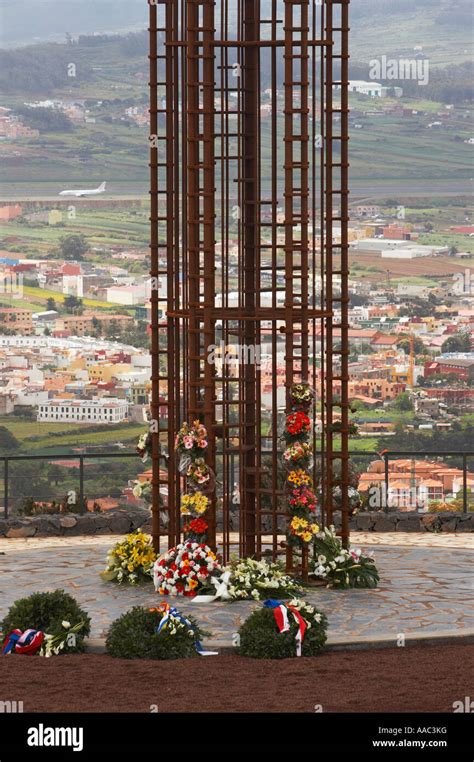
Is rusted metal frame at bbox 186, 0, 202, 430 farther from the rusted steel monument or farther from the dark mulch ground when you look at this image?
the dark mulch ground

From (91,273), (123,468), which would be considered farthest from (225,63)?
(91,273)

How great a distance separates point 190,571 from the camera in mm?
11000

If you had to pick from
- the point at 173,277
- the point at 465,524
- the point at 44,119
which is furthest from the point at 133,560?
the point at 44,119

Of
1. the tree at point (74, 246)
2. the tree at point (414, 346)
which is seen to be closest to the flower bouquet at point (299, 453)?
the tree at point (414, 346)

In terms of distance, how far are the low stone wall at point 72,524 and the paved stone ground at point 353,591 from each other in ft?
0.62

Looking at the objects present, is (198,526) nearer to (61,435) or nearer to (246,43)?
(246,43)

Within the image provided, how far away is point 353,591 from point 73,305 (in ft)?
111

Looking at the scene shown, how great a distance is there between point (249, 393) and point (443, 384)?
3213 cm

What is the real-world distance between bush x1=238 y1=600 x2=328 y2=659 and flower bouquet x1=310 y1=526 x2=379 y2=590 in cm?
199

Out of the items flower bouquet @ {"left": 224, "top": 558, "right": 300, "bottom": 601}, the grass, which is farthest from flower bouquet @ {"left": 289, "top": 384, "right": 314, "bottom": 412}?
the grass

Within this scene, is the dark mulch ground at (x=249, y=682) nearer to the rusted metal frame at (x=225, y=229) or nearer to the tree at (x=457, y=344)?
the rusted metal frame at (x=225, y=229)

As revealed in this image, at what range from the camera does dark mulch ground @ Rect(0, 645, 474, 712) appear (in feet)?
26.0

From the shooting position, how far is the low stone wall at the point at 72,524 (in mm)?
14430
